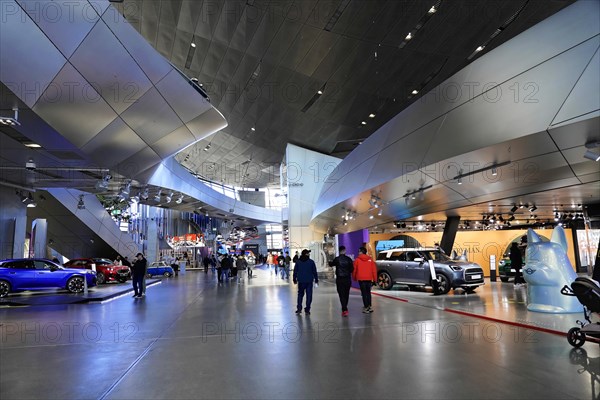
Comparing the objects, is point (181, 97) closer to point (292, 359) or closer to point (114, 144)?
point (114, 144)

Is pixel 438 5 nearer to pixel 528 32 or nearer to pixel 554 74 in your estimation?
pixel 528 32

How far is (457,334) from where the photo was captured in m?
7.15

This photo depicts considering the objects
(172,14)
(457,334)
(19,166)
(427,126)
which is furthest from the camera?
(172,14)

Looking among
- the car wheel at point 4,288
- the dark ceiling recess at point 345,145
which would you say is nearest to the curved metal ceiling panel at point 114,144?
the car wheel at point 4,288

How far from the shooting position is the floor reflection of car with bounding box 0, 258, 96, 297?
1530cm

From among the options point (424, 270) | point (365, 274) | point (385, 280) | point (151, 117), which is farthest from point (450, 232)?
point (151, 117)

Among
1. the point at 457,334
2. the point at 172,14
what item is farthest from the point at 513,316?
the point at 172,14

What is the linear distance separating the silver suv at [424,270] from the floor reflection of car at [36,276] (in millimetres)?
12550

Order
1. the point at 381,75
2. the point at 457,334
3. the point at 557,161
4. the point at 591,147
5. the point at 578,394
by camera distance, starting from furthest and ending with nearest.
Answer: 1. the point at 381,75
2. the point at 557,161
3. the point at 591,147
4. the point at 457,334
5. the point at 578,394

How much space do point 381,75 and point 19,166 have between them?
51.6 ft

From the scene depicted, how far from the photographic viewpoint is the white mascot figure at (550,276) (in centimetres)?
918

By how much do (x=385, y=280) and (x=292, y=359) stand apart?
38.5 feet

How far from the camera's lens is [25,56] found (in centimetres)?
743

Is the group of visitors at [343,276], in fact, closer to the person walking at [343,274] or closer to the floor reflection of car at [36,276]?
the person walking at [343,274]
